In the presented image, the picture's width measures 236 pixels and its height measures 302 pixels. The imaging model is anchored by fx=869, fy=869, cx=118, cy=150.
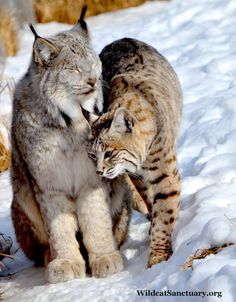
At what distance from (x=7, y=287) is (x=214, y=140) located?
2079 mm

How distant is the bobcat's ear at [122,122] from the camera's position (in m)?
4.99

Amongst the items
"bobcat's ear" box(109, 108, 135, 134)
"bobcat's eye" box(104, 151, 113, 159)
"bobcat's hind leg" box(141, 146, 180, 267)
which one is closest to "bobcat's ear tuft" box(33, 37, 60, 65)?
"bobcat's ear" box(109, 108, 135, 134)

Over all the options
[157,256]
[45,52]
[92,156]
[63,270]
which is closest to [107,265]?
[63,270]

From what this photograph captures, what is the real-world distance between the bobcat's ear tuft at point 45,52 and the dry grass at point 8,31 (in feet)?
15.5

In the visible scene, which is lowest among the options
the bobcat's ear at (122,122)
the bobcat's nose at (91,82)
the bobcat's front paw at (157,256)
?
the bobcat's front paw at (157,256)

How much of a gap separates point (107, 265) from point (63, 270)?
0.90 feet

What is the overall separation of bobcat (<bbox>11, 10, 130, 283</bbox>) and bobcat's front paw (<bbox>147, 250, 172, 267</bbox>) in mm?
291

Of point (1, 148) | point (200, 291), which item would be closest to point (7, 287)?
point (200, 291)

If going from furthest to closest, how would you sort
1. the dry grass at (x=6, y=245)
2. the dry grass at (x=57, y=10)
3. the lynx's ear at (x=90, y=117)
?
the dry grass at (x=57, y=10) → the dry grass at (x=6, y=245) → the lynx's ear at (x=90, y=117)

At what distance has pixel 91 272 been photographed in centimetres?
545

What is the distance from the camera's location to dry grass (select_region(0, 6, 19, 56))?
9906 millimetres

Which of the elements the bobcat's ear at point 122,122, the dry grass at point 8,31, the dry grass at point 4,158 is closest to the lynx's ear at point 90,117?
the bobcat's ear at point 122,122

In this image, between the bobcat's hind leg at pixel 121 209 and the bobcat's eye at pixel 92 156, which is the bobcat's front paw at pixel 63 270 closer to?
the bobcat's hind leg at pixel 121 209

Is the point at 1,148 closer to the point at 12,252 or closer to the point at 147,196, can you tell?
the point at 12,252
